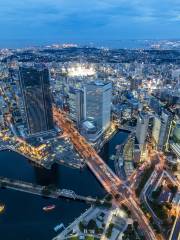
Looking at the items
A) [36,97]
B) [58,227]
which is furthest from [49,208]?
[36,97]

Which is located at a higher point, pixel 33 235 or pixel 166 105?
pixel 166 105

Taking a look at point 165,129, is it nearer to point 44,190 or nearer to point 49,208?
point 44,190

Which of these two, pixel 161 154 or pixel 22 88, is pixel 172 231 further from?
pixel 22 88

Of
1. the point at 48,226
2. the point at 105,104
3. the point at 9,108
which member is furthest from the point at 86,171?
the point at 9,108

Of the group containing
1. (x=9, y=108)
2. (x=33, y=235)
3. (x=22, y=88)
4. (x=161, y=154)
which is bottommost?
(x=33, y=235)

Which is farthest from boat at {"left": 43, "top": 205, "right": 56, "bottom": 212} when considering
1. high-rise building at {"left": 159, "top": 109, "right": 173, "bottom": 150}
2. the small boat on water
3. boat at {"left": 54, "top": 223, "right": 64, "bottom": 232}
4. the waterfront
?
high-rise building at {"left": 159, "top": 109, "right": 173, "bottom": 150}

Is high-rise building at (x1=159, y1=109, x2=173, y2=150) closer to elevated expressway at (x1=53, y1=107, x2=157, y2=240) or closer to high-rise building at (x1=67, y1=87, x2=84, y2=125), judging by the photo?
elevated expressway at (x1=53, y1=107, x2=157, y2=240)

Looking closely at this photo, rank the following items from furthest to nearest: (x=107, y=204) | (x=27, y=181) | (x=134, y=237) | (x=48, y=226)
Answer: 1. (x=27, y=181)
2. (x=107, y=204)
3. (x=48, y=226)
4. (x=134, y=237)

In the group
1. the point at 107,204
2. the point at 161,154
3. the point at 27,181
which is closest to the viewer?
the point at 107,204
